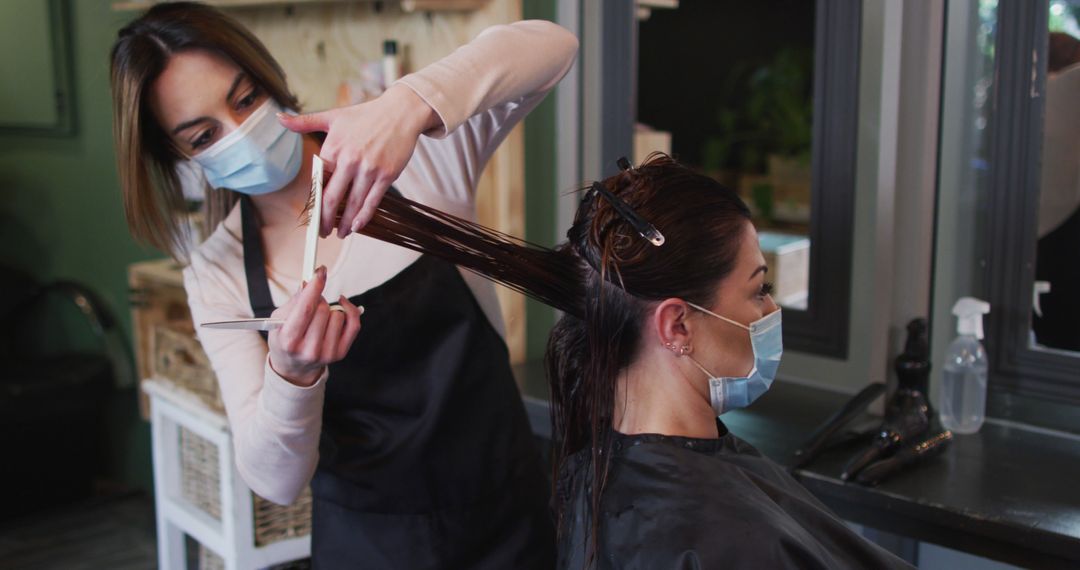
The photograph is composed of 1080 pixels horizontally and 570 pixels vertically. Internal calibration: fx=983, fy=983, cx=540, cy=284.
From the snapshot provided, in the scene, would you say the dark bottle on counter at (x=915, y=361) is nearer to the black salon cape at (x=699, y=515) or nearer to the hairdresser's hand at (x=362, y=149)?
the black salon cape at (x=699, y=515)

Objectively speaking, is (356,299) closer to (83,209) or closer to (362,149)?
(362,149)

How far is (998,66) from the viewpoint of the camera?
186 centimetres

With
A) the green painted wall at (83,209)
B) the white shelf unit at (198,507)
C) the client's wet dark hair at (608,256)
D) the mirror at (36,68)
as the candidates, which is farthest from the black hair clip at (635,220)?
the mirror at (36,68)

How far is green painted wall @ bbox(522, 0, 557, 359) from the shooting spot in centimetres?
249

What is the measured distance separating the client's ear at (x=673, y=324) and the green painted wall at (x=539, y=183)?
4.23 ft

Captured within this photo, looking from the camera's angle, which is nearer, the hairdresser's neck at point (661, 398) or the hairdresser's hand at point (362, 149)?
the hairdresser's hand at point (362, 149)

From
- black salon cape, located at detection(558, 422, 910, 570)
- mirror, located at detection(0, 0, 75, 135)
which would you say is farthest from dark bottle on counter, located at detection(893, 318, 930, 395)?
mirror, located at detection(0, 0, 75, 135)

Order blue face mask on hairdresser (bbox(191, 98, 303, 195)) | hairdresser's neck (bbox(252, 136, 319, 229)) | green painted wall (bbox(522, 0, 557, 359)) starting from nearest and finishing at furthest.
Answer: blue face mask on hairdresser (bbox(191, 98, 303, 195)), hairdresser's neck (bbox(252, 136, 319, 229)), green painted wall (bbox(522, 0, 557, 359))

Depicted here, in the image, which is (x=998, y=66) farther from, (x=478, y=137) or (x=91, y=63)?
(x=91, y=63)

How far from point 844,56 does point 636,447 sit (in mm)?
1105

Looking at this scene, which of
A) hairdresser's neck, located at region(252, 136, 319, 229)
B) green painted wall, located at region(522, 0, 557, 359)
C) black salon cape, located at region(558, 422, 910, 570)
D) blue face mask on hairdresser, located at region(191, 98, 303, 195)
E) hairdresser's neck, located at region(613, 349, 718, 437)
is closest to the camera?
black salon cape, located at region(558, 422, 910, 570)

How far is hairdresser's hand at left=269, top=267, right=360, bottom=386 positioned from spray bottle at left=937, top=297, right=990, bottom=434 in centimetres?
127

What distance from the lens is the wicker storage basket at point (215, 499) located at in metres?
2.35

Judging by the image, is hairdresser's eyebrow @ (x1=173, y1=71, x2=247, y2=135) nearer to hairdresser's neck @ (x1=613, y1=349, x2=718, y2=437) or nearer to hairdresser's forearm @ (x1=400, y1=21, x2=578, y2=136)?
hairdresser's forearm @ (x1=400, y1=21, x2=578, y2=136)
